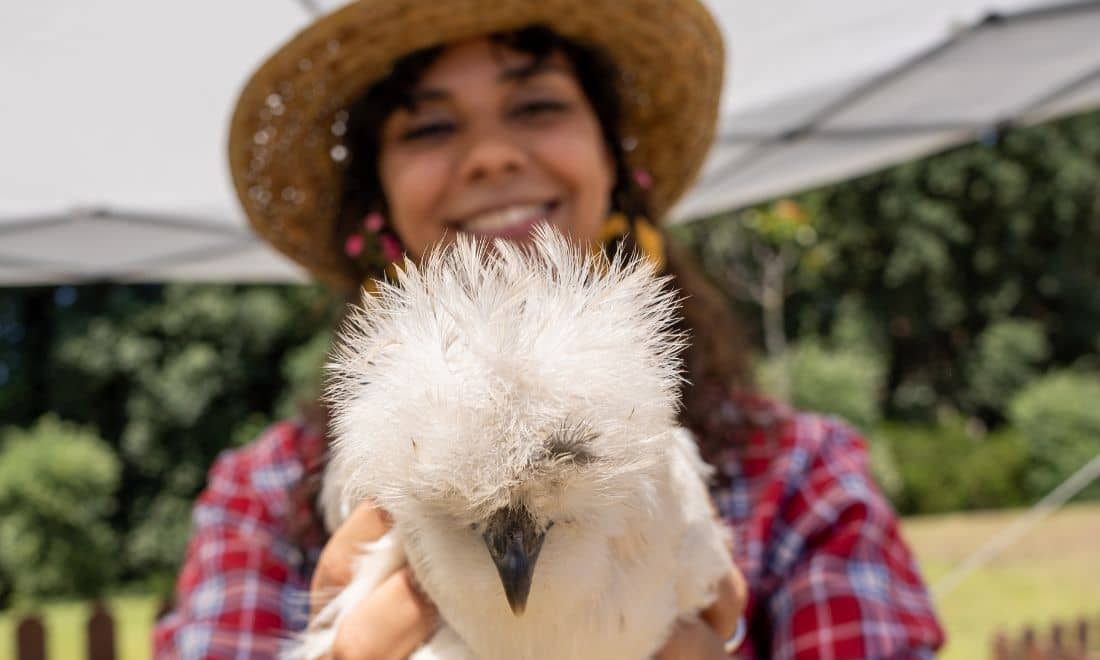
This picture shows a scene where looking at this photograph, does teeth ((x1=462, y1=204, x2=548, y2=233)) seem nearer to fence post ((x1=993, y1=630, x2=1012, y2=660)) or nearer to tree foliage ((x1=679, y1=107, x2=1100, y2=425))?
fence post ((x1=993, y1=630, x2=1012, y2=660))

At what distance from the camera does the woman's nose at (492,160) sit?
4.70 feet

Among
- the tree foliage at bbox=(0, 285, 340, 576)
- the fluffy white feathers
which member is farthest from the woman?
the tree foliage at bbox=(0, 285, 340, 576)

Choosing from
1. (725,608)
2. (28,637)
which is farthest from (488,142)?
(28,637)

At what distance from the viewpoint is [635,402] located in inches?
32.7

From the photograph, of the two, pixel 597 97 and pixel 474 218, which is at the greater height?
pixel 597 97

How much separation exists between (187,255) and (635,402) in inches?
126

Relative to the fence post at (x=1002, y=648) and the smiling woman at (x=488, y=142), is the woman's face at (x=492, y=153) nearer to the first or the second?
the smiling woman at (x=488, y=142)

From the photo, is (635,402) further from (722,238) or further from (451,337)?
(722,238)

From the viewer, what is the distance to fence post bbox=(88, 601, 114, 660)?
4.12 metres

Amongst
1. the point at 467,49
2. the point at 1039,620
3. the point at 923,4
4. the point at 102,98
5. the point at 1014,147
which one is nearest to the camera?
the point at 467,49

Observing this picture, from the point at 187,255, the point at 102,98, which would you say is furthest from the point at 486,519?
the point at 187,255

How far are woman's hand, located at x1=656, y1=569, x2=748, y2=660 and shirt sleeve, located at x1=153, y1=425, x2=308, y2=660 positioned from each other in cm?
71

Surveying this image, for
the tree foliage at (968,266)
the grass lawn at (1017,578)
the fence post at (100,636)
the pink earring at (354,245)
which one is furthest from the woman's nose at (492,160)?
the tree foliage at (968,266)

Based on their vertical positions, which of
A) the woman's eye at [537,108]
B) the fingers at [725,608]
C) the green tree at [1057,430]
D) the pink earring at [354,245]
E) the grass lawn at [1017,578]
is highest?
the woman's eye at [537,108]
